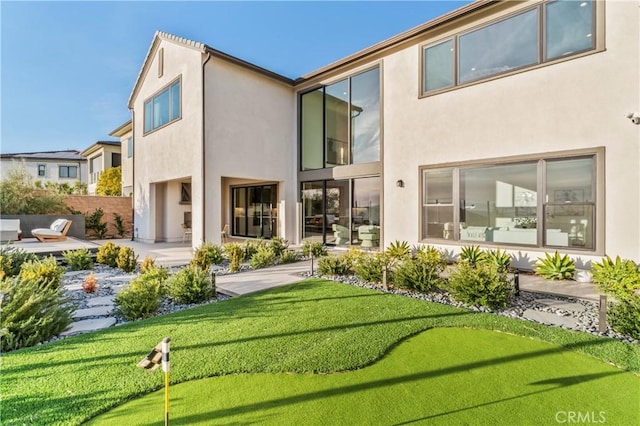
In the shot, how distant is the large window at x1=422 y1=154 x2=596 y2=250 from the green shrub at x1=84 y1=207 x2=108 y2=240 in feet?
54.6

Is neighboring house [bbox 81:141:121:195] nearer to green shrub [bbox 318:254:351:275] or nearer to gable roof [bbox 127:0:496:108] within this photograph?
gable roof [bbox 127:0:496:108]

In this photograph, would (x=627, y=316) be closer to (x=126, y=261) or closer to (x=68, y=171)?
(x=126, y=261)

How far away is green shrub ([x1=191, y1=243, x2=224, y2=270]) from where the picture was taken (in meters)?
9.16

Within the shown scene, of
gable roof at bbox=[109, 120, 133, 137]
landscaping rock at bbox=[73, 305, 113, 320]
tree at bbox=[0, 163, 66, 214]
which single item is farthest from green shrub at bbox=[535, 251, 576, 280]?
gable roof at bbox=[109, 120, 133, 137]

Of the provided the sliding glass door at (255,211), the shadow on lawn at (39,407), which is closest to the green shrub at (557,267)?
the shadow on lawn at (39,407)

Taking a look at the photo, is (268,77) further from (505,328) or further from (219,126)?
(505,328)

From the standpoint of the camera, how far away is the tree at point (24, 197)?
48.3 feet

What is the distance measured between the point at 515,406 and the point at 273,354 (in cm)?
253

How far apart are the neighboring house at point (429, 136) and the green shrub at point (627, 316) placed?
342cm

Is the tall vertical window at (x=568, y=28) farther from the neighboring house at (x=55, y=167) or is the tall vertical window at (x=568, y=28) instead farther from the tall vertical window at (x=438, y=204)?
the neighboring house at (x=55, y=167)

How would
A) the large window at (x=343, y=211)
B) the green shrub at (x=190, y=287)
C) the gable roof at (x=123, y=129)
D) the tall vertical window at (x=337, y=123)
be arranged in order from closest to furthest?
the green shrub at (x=190, y=287) → the large window at (x=343, y=211) → the tall vertical window at (x=337, y=123) → the gable roof at (x=123, y=129)

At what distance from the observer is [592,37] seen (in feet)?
24.4

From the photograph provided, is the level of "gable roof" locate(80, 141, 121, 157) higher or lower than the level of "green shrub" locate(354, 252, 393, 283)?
higher

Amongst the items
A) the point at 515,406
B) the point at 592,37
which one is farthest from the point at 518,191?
the point at 515,406
